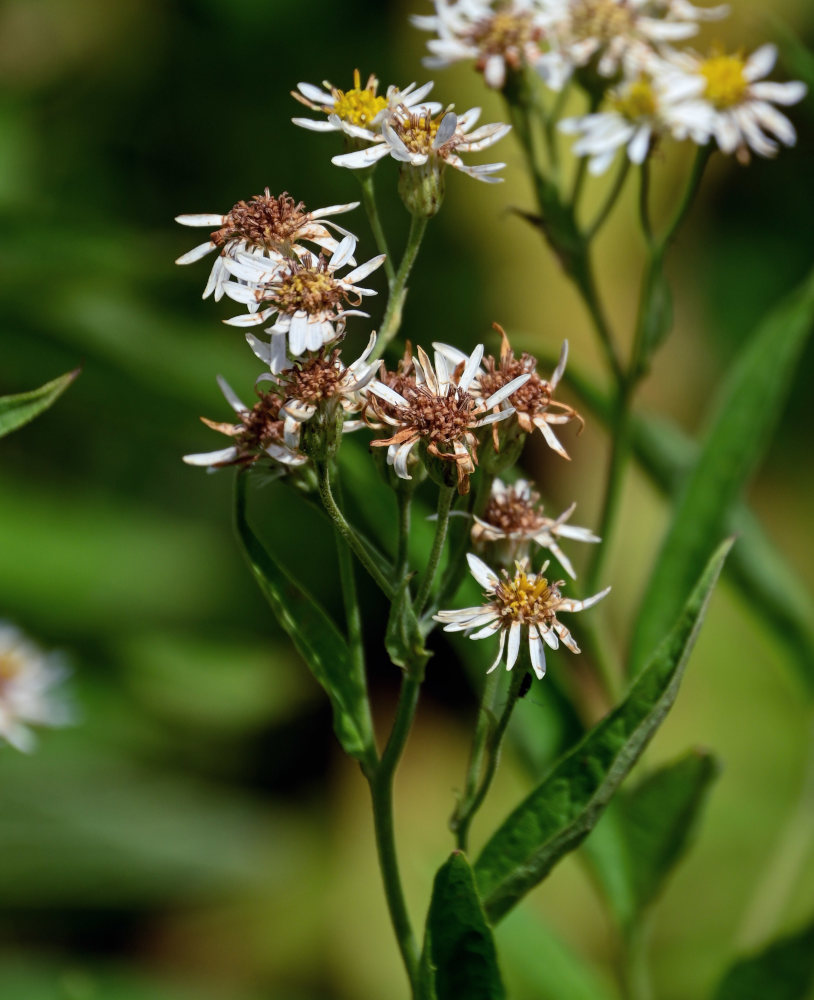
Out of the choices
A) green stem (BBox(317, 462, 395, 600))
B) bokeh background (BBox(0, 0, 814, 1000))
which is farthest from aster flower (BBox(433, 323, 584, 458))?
bokeh background (BBox(0, 0, 814, 1000))

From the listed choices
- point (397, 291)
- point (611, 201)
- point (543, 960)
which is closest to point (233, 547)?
point (543, 960)

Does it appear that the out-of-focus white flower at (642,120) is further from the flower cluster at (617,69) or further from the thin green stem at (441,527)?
the thin green stem at (441,527)

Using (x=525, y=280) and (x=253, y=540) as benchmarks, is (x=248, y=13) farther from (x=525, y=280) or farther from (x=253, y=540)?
(x=253, y=540)

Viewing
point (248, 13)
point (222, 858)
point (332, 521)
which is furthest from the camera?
point (248, 13)

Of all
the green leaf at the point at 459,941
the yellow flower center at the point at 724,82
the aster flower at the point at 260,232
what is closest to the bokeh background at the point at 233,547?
the yellow flower center at the point at 724,82

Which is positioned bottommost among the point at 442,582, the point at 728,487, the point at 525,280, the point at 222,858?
the point at 442,582

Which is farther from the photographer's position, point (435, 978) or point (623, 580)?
point (623, 580)

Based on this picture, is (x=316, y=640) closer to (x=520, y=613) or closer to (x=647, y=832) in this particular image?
(x=520, y=613)

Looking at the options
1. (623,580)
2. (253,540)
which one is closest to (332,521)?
(253,540)
